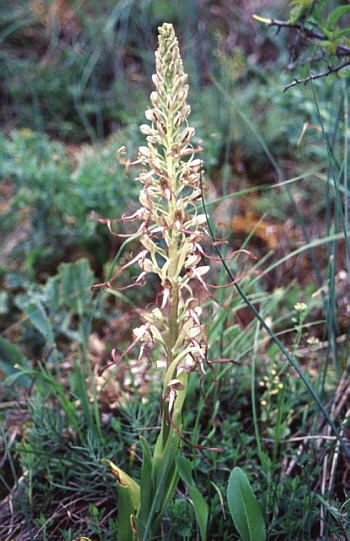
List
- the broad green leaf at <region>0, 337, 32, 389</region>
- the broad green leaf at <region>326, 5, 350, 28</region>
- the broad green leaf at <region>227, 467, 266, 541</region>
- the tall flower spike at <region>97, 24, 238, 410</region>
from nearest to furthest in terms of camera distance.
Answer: the tall flower spike at <region>97, 24, 238, 410</region>
the broad green leaf at <region>227, 467, 266, 541</region>
the broad green leaf at <region>326, 5, 350, 28</region>
the broad green leaf at <region>0, 337, 32, 389</region>

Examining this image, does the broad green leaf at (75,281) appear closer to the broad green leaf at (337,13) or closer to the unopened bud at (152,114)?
the unopened bud at (152,114)

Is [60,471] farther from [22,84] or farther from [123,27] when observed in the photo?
[123,27]

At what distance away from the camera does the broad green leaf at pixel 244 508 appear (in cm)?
125

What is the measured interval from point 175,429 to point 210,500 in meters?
0.50

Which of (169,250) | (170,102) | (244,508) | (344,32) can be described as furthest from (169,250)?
(344,32)

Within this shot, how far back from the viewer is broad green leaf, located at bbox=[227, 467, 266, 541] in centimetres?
125

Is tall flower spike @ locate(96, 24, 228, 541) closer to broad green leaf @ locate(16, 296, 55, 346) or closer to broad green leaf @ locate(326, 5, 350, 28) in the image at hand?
broad green leaf @ locate(326, 5, 350, 28)

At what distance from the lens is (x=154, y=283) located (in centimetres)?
263

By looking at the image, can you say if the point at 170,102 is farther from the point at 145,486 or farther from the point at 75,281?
the point at 75,281

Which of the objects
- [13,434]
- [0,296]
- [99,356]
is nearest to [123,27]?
[0,296]

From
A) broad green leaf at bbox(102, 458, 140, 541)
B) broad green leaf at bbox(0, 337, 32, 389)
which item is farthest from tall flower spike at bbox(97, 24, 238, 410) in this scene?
broad green leaf at bbox(0, 337, 32, 389)

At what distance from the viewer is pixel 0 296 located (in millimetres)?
2301

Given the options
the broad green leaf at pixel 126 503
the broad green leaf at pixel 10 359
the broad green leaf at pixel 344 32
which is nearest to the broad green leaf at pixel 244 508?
the broad green leaf at pixel 126 503

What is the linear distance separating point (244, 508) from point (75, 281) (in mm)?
1241
